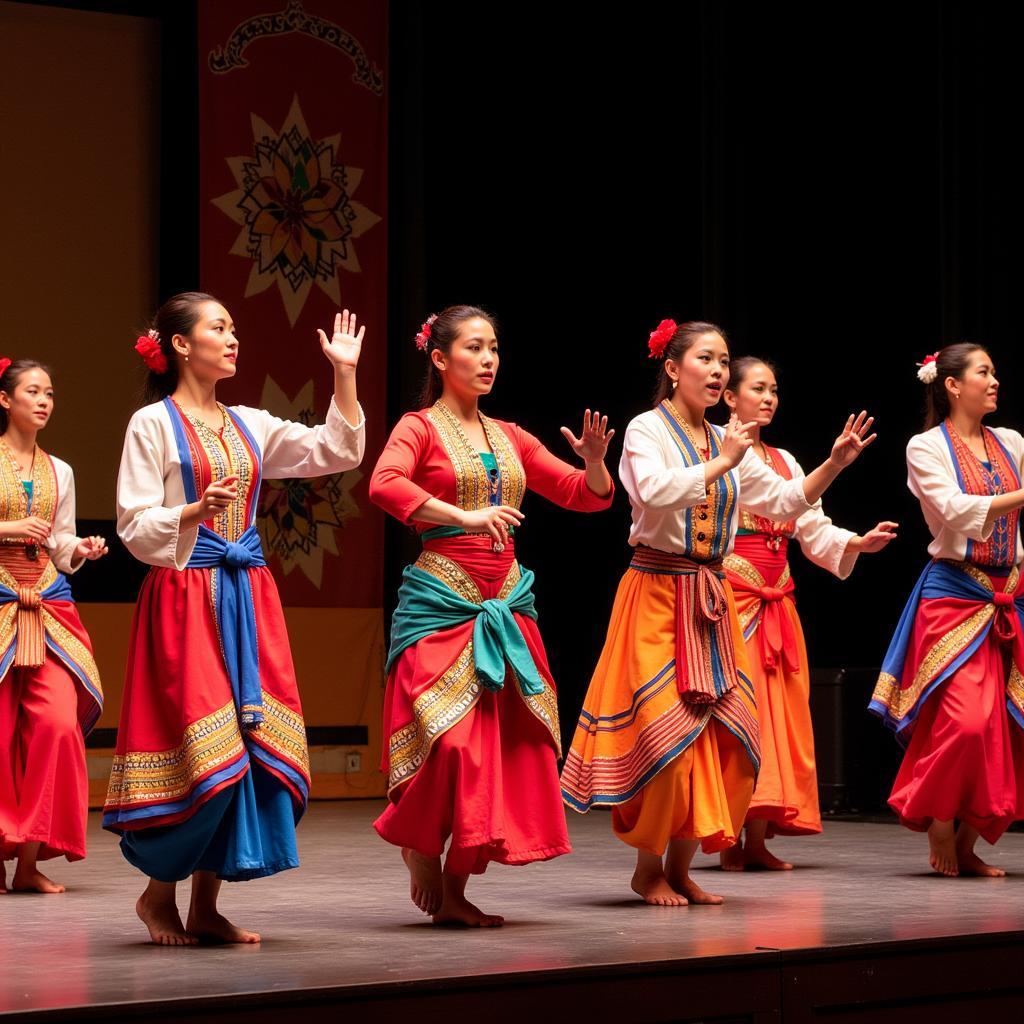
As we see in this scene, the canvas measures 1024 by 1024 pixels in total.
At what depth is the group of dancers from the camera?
3.31 m

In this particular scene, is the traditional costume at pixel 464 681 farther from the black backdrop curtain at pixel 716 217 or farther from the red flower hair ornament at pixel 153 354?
the black backdrop curtain at pixel 716 217

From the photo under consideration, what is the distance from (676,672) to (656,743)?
17 centimetres

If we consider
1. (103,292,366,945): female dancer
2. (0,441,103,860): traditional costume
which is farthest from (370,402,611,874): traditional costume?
(0,441,103,860): traditional costume

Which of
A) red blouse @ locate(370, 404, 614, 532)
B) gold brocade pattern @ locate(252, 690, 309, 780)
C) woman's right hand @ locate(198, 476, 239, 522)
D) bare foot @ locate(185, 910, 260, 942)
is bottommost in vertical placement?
bare foot @ locate(185, 910, 260, 942)

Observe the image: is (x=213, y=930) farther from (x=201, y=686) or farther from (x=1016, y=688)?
(x=1016, y=688)

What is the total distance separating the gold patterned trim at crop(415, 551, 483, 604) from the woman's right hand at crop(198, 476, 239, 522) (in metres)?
0.62

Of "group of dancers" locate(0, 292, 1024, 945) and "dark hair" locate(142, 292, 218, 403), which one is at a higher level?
"dark hair" locate(142, 292, 218, 403)

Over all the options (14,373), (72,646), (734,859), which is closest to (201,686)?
(72,646)

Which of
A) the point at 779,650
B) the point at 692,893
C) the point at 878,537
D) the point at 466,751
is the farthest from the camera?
the point at 779,650

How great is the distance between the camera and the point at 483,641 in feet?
11.7

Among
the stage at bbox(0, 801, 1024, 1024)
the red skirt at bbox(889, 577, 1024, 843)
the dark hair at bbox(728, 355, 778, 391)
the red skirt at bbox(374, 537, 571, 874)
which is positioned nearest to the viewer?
the stage at bbox(0, 801, 1024, 1024)

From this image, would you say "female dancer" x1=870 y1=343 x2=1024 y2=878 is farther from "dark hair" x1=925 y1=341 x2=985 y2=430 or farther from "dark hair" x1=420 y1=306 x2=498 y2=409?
"dark hair" x1=420 y1=306 x2=498 y2=409

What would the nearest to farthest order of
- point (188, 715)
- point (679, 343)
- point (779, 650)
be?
point (188, 715), point (679, 343), point (779, 650)

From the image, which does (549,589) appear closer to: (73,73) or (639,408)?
(639,408)
